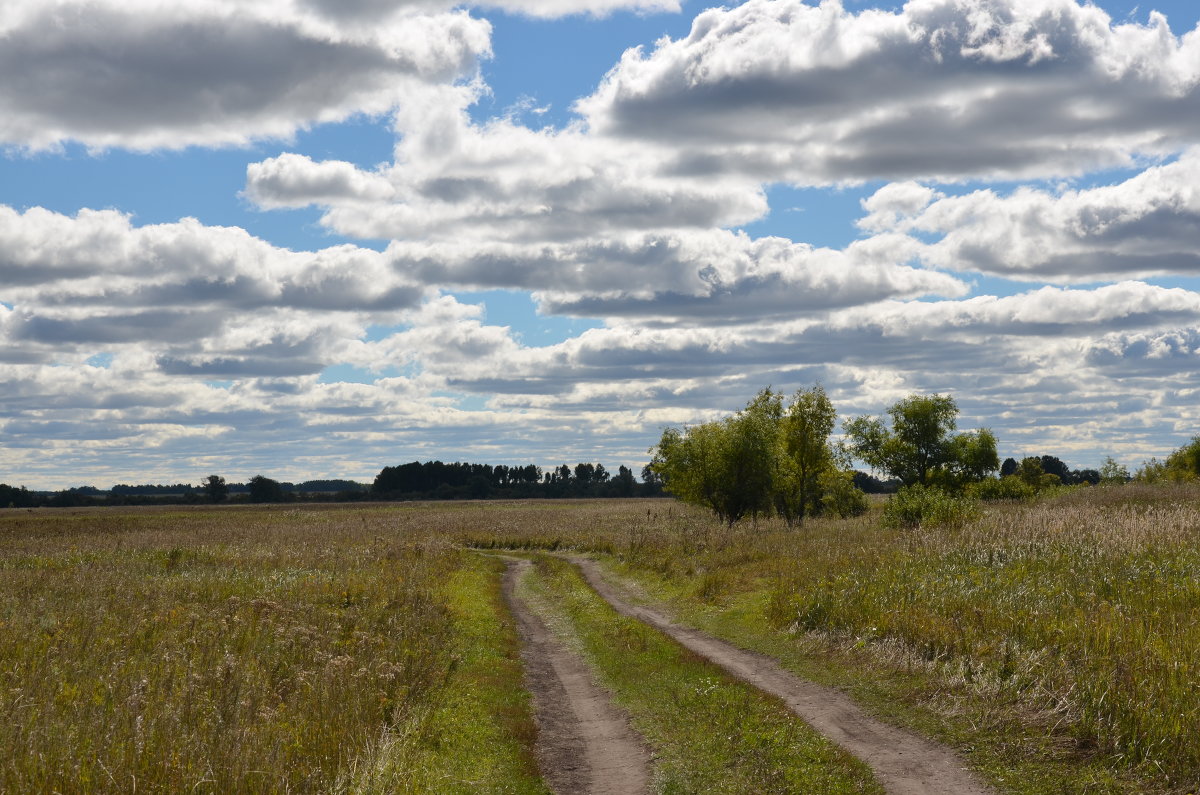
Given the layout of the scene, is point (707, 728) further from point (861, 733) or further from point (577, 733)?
point (861, 733)

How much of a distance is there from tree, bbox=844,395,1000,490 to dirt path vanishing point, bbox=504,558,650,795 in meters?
69.8

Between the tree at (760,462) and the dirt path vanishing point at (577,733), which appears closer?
the dirt path vanishing point at (577,733)

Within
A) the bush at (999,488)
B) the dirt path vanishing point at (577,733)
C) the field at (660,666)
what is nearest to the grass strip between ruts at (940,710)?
the field at (660,666)

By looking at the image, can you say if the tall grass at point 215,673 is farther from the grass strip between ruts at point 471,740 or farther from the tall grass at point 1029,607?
the tall grass at point 1029,607

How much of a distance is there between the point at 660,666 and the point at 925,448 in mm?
74154

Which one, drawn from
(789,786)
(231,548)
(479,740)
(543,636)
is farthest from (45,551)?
(789,786)

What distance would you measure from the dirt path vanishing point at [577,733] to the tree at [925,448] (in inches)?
2748

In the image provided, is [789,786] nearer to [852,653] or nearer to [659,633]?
[852,653]

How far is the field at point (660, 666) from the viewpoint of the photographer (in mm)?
10984

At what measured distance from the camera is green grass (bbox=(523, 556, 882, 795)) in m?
11.4

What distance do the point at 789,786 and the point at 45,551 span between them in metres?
47.3

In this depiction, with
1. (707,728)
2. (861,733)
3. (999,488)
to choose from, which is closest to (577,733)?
(707,728)

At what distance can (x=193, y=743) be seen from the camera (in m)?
10.6

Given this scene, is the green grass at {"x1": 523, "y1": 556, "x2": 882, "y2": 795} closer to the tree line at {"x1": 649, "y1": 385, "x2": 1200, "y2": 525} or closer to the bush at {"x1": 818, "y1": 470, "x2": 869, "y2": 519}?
the tree line at {"x1": 649, "y1": 385, "x2": 1200, "y2": 525}
